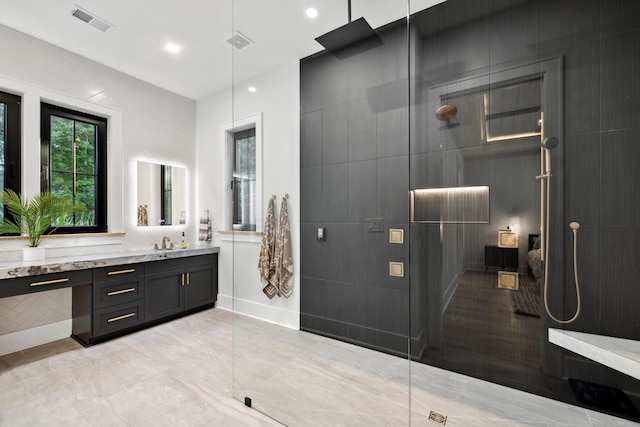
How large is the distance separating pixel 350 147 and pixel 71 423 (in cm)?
223

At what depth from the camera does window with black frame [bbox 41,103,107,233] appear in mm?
2861

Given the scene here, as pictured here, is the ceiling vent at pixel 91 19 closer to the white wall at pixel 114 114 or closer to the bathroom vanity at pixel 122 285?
the white wall at pixel 114 114

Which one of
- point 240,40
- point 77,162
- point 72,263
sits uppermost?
point 240,40

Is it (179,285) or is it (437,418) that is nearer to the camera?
(437,418)

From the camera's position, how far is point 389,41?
143cm

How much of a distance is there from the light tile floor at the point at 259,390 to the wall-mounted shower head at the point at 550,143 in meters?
1.10

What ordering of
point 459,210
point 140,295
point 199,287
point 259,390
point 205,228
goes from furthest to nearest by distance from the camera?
point 205,228 → point 199,287 → point 140,295 → point 259,390 → point 459,210

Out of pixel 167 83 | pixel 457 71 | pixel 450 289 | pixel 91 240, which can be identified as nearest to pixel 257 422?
pixel 450 289

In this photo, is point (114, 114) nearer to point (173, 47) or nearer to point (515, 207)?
point (173, 47)

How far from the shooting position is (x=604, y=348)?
1230mm

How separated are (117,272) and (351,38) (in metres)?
2.90

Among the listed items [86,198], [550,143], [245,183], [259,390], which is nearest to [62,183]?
[86,198]

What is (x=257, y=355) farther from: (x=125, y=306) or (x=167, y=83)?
(x=167, y=83)

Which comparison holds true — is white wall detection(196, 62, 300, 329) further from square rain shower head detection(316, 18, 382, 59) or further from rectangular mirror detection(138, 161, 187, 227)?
rectangular mirror detection(138, 161, 187, 227)
